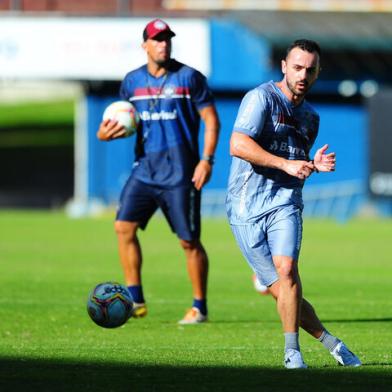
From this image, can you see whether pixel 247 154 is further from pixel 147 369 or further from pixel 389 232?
pixel 389 232

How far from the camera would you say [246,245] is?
9141mm

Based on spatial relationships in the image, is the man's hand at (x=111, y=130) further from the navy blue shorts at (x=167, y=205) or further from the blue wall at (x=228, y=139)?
the blue wall at (x=228, y=139)

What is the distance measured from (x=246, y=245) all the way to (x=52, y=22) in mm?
28058

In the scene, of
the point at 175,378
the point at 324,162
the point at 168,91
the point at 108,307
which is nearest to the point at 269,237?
the point at 324,162

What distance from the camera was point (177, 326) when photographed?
11.9 m

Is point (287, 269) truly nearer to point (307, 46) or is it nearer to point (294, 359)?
point (294, 359)

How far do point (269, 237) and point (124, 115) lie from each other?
3.39 metres

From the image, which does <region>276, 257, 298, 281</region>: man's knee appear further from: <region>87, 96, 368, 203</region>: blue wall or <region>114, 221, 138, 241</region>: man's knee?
<region>87, 96, 368, 203</region>: blue wall

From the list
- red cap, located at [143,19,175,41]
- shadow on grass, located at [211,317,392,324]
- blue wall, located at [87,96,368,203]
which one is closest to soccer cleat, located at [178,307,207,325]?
shadow on grass, located at [211,317,392,324]

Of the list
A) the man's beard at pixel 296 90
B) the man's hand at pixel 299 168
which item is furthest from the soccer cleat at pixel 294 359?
the man's beard at pixel 296 90

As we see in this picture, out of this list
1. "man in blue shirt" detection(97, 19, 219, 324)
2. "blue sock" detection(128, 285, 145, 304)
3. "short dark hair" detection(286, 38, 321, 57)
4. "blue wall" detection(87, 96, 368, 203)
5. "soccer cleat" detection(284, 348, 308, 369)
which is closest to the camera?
"soccer cleat" detection(284, 348, 308, 369)

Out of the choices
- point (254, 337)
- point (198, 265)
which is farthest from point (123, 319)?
point (198, 265)

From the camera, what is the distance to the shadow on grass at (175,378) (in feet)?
26.1

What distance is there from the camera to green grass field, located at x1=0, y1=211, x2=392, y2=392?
836 centimetres
